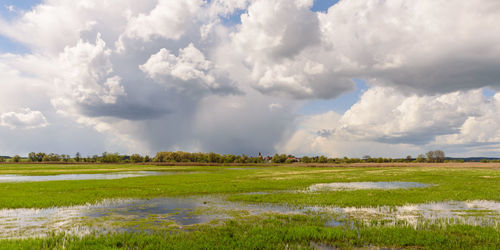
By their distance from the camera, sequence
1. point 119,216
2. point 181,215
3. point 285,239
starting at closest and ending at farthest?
1. point 285,239
2. point 119,216
3. point 181,215

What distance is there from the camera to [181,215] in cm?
2048

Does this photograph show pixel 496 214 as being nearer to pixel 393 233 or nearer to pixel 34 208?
pixel 393 233

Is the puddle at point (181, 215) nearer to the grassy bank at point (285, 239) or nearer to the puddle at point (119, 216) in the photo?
the puddle at point (119, 216)

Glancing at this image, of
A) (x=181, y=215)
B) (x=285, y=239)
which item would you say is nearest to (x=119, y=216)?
(x=181, y=215)

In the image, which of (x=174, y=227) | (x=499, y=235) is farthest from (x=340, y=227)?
(x=174, y=227)

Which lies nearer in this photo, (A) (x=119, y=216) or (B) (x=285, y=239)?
(B) (x=285, y=239)

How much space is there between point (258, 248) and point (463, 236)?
39.7 feet

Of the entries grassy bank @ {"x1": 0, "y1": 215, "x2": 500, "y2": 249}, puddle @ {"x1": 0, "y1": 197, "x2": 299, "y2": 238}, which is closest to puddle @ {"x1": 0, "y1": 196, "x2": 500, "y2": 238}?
puddle @ {"x1": 0, "y1": 197, "x2": 299, "y2": 238}

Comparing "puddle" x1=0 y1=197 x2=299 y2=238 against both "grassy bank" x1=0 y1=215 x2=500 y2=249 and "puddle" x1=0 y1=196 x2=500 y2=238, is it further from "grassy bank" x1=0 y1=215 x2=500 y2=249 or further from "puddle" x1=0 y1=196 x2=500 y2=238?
"grassy bank" x1=0 y1=215 x2=500 y2=249

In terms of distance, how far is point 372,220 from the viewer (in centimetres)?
1786

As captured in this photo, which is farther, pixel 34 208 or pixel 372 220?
pixel 34 208

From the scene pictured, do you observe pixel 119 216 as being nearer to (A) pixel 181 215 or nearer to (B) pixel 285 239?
(A) pixel 181 215

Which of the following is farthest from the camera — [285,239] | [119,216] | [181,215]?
[181,215]

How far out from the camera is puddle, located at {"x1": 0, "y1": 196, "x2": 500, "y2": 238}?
675 inches
